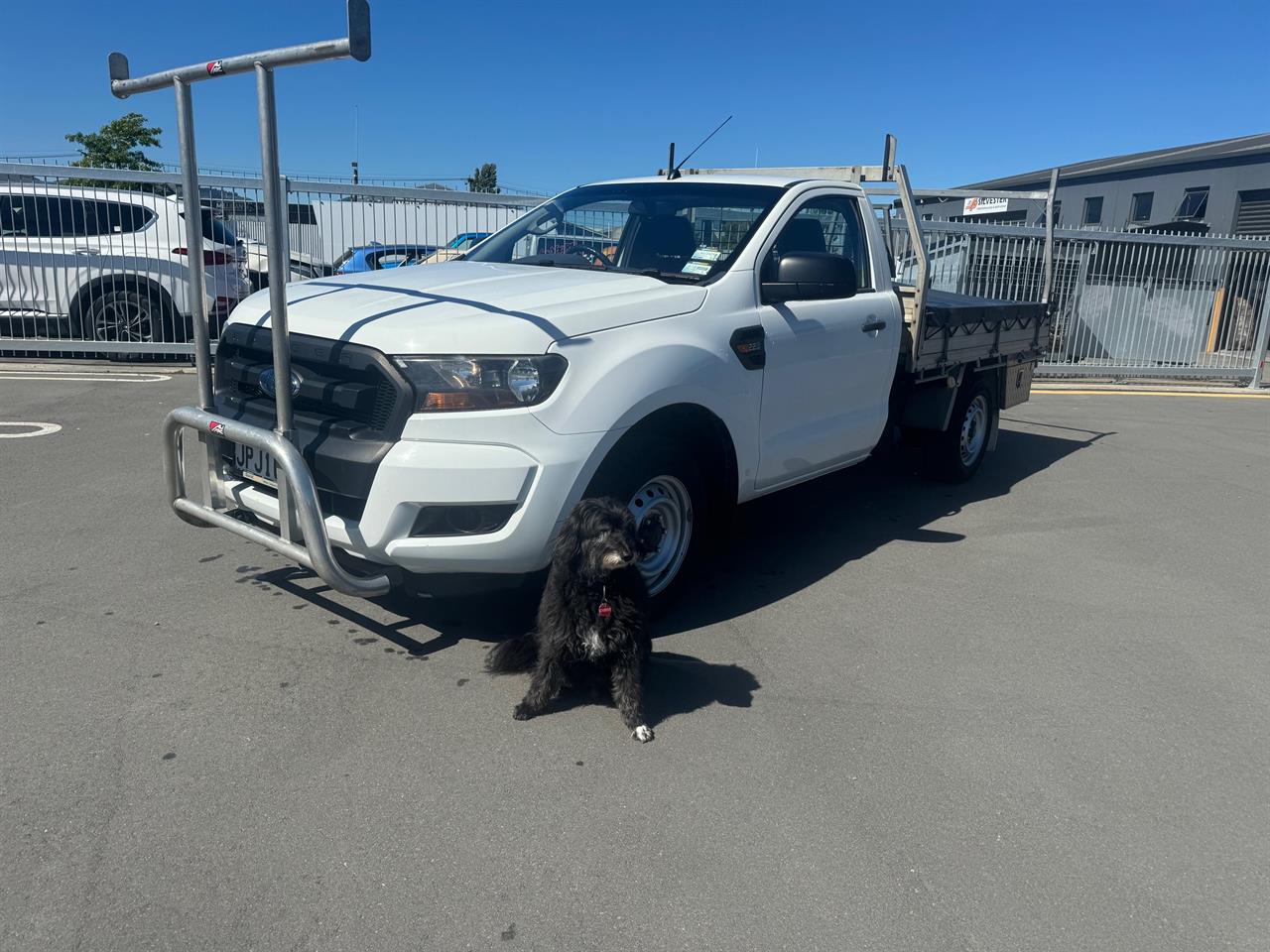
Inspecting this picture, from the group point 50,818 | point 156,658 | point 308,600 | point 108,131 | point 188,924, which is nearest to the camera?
point 188,924

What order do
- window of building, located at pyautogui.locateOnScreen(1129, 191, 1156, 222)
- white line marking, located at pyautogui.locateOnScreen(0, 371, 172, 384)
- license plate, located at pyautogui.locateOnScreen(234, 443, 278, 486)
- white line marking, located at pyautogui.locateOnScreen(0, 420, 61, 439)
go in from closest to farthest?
license plate, located at pyautogui.locateOnScreen(234, 443, 278, 486), white line marking, located at pyautogui.locateOnScreen(0, 420, 61, 439), white line marking, located at pyautogui.locateOnScreen(0, 371, 172, 384), window of building, located at pyautogui.locateOnScreen(1129, 191, 1156, 222)

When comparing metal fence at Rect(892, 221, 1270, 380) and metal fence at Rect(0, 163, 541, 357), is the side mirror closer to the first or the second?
metal fence at Rect(0, 163, 541, 357)

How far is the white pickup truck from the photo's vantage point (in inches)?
139

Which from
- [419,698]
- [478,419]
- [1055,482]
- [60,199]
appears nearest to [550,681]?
[419,698]

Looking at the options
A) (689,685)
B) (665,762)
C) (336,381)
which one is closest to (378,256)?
(336,381)

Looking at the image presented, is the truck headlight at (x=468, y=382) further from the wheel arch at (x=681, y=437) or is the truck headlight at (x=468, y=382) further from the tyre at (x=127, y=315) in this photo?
the tyre at (x=127, y=315)

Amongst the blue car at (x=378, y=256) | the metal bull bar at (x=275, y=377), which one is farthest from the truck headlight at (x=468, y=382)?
the blue car at (x=378, y=256)

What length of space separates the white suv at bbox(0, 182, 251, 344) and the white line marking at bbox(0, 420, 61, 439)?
121 inches

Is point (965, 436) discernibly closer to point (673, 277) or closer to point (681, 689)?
point (673, 277)

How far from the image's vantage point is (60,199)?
420 inches

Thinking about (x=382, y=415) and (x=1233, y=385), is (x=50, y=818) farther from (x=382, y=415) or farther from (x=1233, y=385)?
(x=1233, y=385)

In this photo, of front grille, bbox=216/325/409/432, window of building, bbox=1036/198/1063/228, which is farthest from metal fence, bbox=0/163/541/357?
window of building, bbox=1036/198/1063/228

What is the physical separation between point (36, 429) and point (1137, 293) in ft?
46.4

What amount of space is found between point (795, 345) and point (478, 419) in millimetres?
1962
